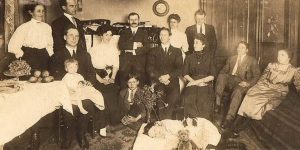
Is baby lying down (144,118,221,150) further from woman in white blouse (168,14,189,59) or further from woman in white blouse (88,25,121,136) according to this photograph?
woman in white blouse (168,14,189,59)

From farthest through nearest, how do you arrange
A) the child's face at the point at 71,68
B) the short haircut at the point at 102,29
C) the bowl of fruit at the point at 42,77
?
1. the short haircut at the point at 102,29
2. the child's face at the point at 71,68
3. the bowl of fruit at the point at 42,77

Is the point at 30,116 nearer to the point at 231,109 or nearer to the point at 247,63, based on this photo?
the point at 231,109

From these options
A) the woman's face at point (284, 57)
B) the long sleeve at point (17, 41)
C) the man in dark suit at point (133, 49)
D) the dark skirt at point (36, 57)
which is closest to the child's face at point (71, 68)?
the dark skirt at point (36, 57)

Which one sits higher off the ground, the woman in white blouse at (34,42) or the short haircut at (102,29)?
the short haircut at (102,29)

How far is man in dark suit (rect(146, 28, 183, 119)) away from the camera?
3.64 metres

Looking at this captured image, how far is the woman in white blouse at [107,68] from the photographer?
143 inches

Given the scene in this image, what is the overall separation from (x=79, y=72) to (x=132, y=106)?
1.94 ft

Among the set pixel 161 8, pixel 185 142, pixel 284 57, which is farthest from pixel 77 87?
pixel 161 8

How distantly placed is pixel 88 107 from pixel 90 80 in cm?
Answer: 31

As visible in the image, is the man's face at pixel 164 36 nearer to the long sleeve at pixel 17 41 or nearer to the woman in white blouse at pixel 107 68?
the woman in white blouse at pixel 107 68

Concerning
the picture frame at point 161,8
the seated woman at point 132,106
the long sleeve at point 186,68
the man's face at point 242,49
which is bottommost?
the seated woman at point 132,106

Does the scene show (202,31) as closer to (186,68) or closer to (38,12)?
(186,68)

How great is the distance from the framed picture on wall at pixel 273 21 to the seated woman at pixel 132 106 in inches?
58.1

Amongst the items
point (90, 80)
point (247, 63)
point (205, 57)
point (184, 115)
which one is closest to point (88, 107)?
point (90, 80)
